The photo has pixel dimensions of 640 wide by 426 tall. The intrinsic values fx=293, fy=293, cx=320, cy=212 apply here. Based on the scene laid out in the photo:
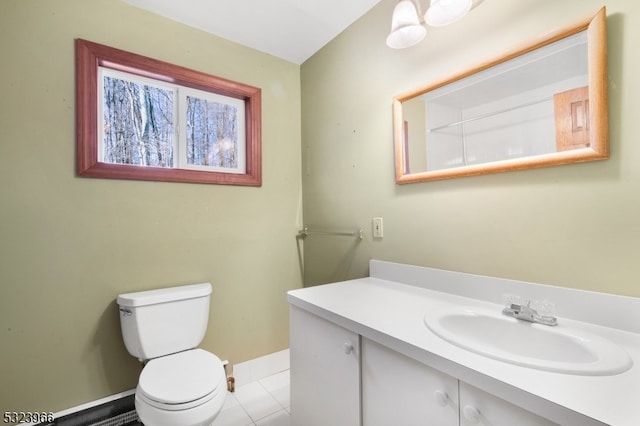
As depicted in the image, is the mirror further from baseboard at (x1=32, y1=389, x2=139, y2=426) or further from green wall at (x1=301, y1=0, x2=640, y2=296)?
baseboard at (x1=32, y1=389, x2=139, y2=426)

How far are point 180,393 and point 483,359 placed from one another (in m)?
1.15

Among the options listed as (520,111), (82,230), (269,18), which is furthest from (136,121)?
(520,111)

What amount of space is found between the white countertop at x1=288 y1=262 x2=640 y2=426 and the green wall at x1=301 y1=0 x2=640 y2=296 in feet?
0.72

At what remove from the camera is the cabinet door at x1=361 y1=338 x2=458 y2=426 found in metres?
0.77

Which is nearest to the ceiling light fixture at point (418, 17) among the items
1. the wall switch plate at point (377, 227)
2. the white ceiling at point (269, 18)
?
the white ceiling at point (269, 18)

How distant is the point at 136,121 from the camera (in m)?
1.76

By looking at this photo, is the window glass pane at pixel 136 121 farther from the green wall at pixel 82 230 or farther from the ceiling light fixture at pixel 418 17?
the ceiling light fixture at pixel 418 17

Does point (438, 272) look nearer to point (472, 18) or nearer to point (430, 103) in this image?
point (430, 103)

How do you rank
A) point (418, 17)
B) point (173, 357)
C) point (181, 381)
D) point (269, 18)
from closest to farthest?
point (181, 381) < point (418, 17) < point (173, 357) < point (269, 18)

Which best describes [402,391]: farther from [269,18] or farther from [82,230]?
[269,18]

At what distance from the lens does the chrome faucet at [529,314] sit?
961 millimetres

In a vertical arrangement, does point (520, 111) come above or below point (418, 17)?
below

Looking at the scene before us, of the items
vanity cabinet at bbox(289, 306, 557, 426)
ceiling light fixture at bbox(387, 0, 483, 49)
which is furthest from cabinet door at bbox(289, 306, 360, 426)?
ceiling light fixture at bbox(387, 0, 483, 49)

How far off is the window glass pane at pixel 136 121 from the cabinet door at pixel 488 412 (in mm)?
1886
